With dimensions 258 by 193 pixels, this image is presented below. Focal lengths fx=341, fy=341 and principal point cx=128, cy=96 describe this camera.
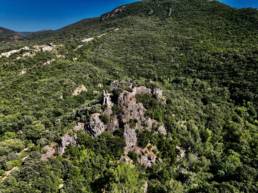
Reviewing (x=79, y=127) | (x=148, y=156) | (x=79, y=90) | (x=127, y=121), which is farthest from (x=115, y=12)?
(x=148, y=156)

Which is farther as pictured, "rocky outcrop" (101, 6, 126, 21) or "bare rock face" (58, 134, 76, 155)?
"rocky outcrop" (101, 6, 126, 21)

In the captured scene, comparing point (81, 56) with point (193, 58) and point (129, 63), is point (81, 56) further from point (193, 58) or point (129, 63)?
point (193, 58)

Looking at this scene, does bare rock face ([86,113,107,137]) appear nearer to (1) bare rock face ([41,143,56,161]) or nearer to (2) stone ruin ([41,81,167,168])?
(2) stone ruin ([41,81,167,168])

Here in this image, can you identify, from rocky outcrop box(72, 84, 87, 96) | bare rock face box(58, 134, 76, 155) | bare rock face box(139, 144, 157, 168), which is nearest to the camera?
bare rock face box(58, 134, 76, 155)

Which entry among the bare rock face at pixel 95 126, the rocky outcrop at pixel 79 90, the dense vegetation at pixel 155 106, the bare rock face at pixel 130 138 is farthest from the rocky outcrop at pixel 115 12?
the bare rock face at pixel 95 126

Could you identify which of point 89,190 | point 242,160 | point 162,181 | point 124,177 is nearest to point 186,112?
point 242,160

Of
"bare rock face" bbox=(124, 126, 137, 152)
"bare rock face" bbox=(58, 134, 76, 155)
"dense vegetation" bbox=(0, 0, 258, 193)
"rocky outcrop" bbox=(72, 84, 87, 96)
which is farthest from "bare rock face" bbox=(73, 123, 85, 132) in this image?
"rocky outcrop" bbox=(72, 84, 87, 96)

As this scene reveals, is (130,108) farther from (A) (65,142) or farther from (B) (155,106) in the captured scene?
(A) (65,142)
